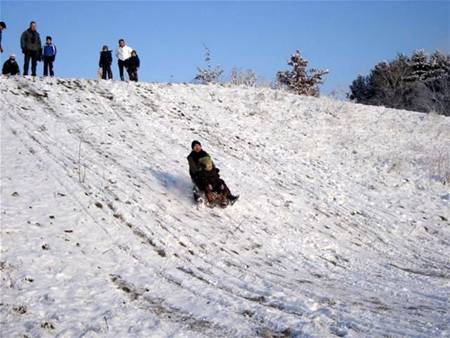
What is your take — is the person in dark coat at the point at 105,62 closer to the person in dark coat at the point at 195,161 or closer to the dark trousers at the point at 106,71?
the dark trousers at the point at 106,71

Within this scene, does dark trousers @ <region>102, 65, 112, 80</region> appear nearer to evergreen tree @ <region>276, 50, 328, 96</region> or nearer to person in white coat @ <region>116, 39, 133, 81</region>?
person in white coat @ <region>116, 39, 133, 81</region>

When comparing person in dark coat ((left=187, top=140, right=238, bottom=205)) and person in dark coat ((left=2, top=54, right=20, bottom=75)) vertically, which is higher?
person in dark coat ((left=2, top=54, right=20, bottom=75))

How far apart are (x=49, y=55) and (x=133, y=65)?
11.1 ft

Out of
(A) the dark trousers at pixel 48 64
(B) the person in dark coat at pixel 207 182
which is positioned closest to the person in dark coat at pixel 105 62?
(A) the dark trousers at pixel 48 64

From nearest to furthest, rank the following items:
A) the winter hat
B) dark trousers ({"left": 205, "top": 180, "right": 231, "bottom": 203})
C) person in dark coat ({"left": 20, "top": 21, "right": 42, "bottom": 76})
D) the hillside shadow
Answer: dark trousers ({"left": 205, "top": 180, "right": 231, "bottom": 203})
the winter hat
the hillside shadow
person in dark coat ({"left": 20, "top": 21, "right": 42, "bottom": 76})

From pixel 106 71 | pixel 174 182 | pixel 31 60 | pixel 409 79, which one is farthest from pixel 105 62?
pixel 409 79

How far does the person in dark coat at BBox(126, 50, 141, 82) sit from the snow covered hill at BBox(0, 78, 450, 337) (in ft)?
5.70

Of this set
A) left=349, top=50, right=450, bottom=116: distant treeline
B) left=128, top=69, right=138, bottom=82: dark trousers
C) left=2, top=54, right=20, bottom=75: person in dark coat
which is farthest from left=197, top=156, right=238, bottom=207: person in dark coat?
left=349, top=50, right=450, bottom=116: distant treeline

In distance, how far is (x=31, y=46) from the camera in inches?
719

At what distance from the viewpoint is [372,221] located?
39.4 ft

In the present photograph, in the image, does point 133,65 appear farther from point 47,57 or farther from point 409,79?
point 409,79

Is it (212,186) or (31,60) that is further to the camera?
(31,60)

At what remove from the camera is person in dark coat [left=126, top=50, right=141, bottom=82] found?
20.5 meters

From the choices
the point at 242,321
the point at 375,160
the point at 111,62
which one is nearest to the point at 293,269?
the point at 242,321
